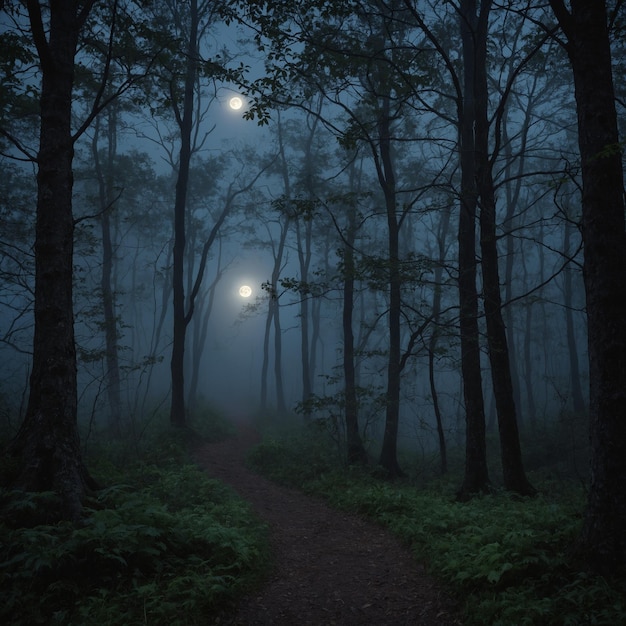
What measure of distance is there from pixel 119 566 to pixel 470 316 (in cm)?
780

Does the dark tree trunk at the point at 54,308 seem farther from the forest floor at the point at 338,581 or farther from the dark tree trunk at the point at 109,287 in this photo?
the dark tree trunk at the point at 109,287

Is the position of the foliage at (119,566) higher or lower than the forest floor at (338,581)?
higher

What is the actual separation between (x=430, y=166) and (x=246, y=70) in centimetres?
1954

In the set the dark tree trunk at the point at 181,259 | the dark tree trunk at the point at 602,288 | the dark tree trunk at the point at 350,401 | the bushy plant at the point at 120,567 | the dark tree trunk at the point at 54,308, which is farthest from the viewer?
the dark tree trunk at the point at 181,259

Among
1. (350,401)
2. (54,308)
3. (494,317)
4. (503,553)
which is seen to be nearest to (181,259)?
(350,401)

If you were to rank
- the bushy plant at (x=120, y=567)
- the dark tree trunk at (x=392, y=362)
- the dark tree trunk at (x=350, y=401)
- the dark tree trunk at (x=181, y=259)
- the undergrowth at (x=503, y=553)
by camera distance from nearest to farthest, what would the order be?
the undergrowth at (x=503, y=553) → the bushy plant at (x=120, y=567) → the dark tree trunk at (x=392, y=362) → the dark tree trunk at (x=350, y=401) → the dark tree trunk at (x=181, y=259)

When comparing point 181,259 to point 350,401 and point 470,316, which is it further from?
point 470,316

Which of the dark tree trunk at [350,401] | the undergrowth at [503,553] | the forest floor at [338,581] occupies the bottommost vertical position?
the forest floor at [338,581]

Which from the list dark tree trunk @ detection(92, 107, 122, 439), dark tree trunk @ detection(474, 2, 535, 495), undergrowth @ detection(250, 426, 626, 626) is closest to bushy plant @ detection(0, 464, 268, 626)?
undergrowth @ detection(250, 426, 626, 626)

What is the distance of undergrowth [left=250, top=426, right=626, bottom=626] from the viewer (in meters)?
3.66

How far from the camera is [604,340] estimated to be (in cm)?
415

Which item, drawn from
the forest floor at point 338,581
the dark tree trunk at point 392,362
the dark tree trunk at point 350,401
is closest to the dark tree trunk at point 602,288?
the forest floor at point 338,581

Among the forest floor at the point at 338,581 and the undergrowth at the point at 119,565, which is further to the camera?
the forest floor at the point at 338,581

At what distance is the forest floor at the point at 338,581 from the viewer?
14.8ft
